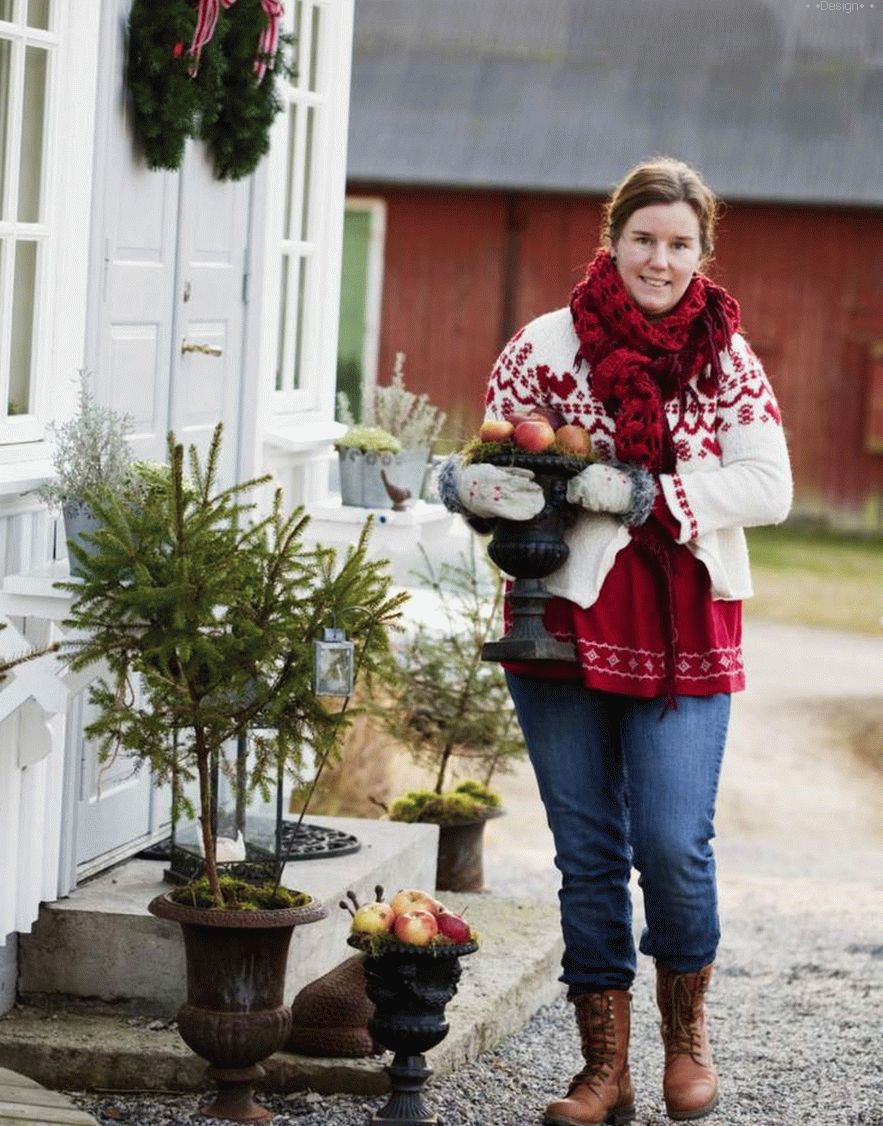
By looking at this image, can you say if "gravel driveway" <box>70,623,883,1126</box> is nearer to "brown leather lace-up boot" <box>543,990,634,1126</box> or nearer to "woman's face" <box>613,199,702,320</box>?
"brown leather lace-up boot" <box>543,990,634,1126</box>

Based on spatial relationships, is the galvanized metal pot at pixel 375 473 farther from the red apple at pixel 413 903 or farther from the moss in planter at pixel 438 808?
the red apple at pixel 413 903

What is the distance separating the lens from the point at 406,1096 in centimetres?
438

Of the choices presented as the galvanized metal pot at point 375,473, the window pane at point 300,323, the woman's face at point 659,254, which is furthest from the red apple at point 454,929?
the window pane at point 300,323

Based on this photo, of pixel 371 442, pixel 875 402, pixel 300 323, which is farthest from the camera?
pixel 875 402

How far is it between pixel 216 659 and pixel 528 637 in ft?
2.08

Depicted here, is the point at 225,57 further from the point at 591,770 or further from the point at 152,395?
the point at 591,770

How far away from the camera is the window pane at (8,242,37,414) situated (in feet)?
16.3

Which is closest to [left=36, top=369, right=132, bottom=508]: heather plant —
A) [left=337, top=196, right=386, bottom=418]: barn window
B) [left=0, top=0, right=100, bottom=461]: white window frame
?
[left=0, top=0, right=100, bottom=461]: white window frame

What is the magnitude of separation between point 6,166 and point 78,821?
1607 millimetres

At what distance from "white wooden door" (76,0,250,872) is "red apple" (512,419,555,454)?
1.38 meters

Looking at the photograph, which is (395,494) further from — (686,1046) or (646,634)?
(686,1046)

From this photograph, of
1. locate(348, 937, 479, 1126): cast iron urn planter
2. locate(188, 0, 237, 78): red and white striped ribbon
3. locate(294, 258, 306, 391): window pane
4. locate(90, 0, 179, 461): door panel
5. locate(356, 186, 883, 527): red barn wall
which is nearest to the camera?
locate(348, 937, 479, 1126): cast iron urn planter

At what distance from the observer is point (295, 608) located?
4367 millimetres

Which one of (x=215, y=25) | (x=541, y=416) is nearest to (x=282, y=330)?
(x=215, y=25)
